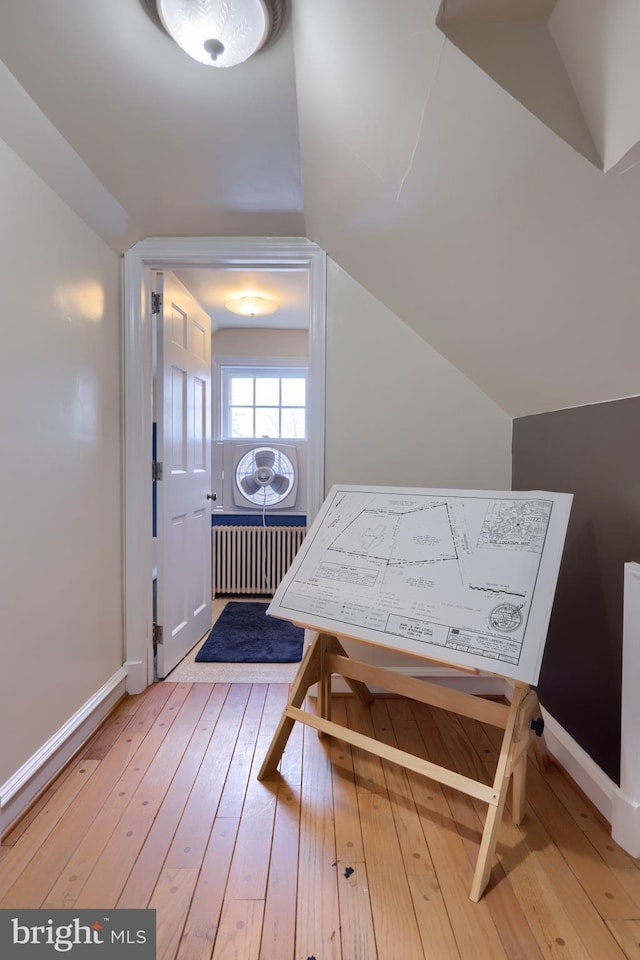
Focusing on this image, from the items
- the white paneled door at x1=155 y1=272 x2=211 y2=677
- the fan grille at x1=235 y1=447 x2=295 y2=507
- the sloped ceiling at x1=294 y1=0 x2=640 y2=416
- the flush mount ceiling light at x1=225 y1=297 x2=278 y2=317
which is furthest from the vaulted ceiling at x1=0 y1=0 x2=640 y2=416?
the fan grille at x1=235 y1=447 x2=295 y2=507

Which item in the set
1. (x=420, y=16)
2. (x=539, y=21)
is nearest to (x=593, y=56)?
(x=539, y=21)

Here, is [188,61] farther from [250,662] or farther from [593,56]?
[250,662]

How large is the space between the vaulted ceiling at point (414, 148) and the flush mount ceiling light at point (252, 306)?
3.92 feet

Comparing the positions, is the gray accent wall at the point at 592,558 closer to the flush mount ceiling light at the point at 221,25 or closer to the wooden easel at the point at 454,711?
the wooden easel at the point at 454,711

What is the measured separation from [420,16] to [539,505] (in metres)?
1.24

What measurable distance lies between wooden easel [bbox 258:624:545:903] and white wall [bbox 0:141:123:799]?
0.82 meters

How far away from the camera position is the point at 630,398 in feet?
4.58

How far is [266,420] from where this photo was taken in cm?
425

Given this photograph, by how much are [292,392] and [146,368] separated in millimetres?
2074

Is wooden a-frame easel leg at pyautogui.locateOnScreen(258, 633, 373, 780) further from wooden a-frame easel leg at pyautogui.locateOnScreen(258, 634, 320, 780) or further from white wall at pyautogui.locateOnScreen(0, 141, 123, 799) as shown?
white wall at pyautogui.locateOnScreen(0, 141, 123, 799)

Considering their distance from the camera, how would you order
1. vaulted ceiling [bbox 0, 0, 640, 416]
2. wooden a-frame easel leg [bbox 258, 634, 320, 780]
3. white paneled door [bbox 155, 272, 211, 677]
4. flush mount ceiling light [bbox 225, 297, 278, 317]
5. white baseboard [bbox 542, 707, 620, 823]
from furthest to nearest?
flush mount ceiling light [bbox 225, 297, 278, 317] < white paneled door [bbox 155, 272, 211, 677] < wooden a-frame easel leg [bbox 258, 634, 320, 780] < white baseboard [bbox 542, 707, 620, 823] < vaulted ceiling [bbox 0, 0, 640, 416]

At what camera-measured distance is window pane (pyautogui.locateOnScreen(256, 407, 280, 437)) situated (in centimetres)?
424

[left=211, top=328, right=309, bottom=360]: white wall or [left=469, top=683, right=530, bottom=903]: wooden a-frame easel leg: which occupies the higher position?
[left=211, top=328, right=309, bottom=360]: white wall

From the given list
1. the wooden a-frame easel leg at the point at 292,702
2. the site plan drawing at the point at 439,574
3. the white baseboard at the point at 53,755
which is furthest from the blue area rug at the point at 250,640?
the site plan drawing at the point at 439,574
